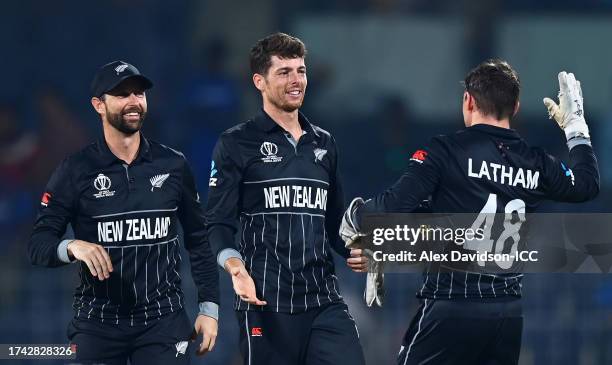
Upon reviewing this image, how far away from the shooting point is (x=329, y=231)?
5.97 m

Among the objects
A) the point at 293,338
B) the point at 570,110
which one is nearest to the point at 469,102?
the point at 570,110

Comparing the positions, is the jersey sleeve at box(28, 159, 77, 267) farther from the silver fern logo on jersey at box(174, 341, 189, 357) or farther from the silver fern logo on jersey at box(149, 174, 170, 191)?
the silver fern logo on jersey at box(174, 341, 189, 357)

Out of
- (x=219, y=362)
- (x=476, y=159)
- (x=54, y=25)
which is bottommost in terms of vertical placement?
(x=219, y=362)

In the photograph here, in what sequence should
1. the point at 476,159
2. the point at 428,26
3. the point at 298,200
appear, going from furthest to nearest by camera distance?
the point at 428,26, the point at 298,200, the point at 476,159

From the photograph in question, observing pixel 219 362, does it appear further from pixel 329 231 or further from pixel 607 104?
pixel 607 104

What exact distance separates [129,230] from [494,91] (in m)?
1.69

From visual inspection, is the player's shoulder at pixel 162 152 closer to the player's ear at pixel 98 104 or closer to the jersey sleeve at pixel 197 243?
the jersey sleeve at pixel 197 243

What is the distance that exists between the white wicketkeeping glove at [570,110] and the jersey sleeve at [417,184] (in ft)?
2.36

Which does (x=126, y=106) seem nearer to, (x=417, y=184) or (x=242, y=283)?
(x=242, y=283)

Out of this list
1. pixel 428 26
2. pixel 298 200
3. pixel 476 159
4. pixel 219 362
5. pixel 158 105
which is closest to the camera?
pixel 476 159

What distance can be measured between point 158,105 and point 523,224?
24.1ft

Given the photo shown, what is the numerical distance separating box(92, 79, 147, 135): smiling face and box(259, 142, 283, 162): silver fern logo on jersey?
56 cm

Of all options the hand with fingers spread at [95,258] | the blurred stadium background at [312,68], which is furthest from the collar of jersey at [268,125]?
the blurred stadium background at [312,68]

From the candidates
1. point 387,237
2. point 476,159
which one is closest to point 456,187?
point 476,159
